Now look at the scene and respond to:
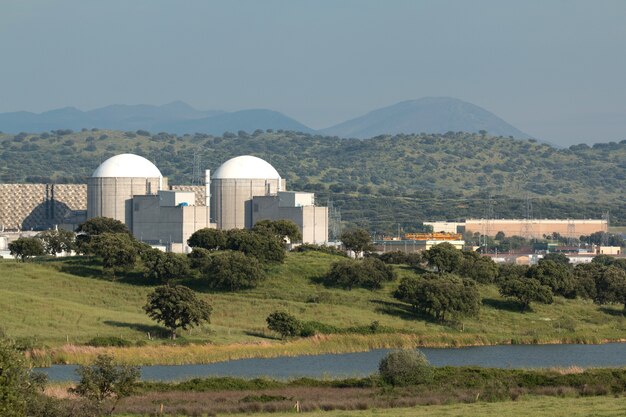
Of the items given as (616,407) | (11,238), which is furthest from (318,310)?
(11,238)

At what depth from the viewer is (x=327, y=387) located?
61219 mm

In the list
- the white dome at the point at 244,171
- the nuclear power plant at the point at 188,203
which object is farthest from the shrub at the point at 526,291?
the white dome at the point at 244,171

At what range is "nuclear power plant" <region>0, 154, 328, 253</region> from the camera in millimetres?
151750

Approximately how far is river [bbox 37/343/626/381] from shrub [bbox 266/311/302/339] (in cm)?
365

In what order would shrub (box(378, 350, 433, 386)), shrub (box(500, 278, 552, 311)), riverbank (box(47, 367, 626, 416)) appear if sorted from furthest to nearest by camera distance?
shrub (box(500, 278, 552, 311)) < shrub (box(378, 350, 433, 386)) < riverbank (box(47, 367, 626, 416))

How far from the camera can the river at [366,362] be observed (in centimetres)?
7056

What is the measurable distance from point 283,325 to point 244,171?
81959mm

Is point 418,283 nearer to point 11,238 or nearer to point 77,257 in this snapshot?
point 77,257

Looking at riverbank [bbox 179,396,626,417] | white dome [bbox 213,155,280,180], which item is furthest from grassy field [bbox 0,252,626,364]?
white dome [bbox 213,155,280,180]

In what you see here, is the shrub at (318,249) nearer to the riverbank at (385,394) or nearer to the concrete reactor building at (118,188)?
the concrete reactor building at (118,188)

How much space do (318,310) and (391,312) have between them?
20.1 ft

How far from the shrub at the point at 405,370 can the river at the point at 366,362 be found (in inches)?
244

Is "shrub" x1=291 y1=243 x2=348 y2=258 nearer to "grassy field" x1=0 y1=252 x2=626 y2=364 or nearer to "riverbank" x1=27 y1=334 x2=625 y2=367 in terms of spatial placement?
"grassy field" x1=0 y1=252 x2=626 y2=364

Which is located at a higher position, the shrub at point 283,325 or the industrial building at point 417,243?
the industrial building at point 417,243
